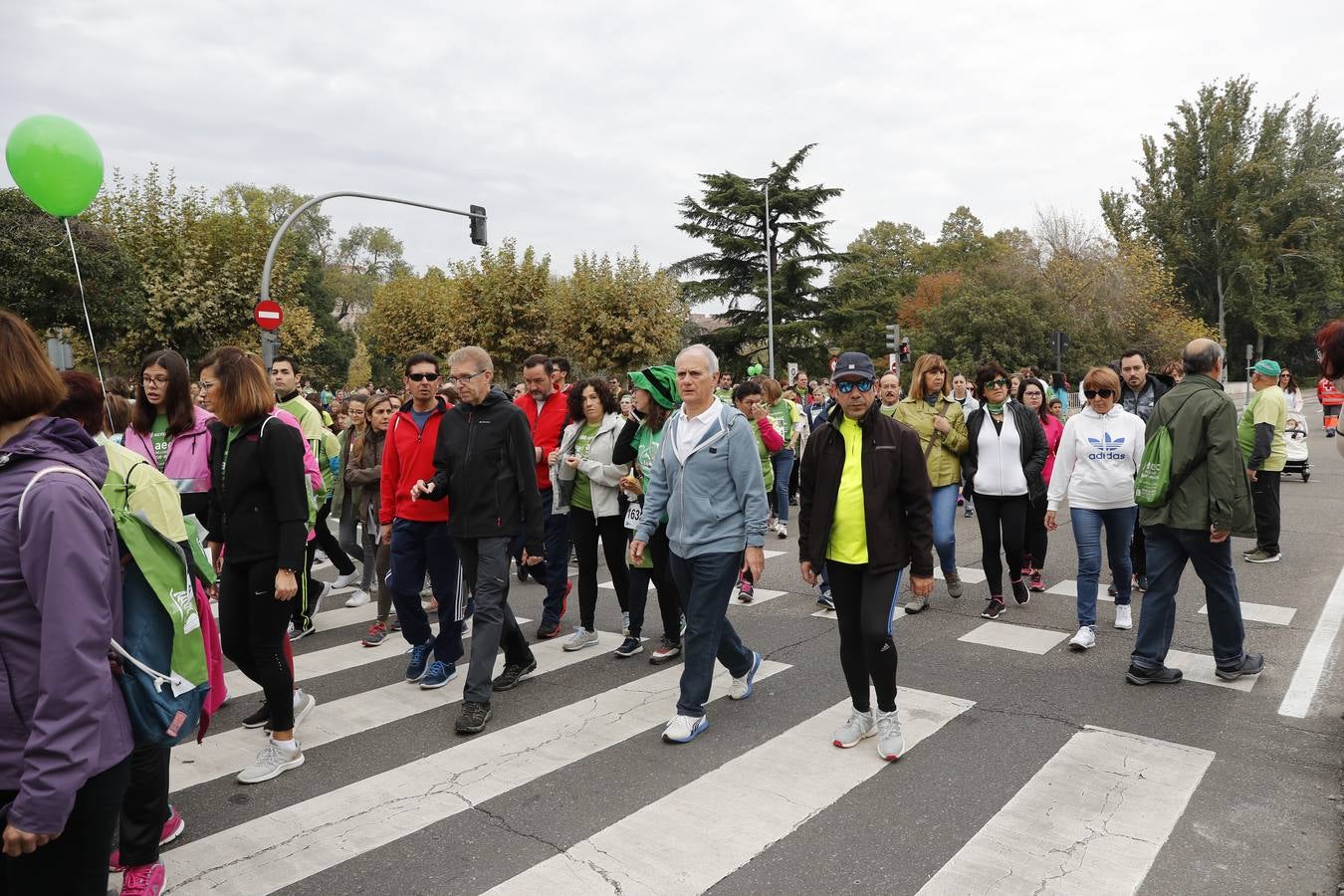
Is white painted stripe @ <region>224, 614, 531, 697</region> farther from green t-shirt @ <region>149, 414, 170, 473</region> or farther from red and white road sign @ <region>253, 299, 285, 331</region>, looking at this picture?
red and white road sign @ <region>253, 299, 285, 331</region>

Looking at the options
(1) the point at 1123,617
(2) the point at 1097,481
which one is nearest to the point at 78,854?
(2) the point at 1097,481

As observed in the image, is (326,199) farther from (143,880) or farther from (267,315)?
(143,880)

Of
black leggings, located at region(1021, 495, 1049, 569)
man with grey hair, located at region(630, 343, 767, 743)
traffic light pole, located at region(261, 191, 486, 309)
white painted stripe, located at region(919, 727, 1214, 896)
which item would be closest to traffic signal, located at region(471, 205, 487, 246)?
traffic light pole, located at region(261, 191, 486, 309)

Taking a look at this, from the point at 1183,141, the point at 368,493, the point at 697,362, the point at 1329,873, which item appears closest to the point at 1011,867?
the point at 1329,873

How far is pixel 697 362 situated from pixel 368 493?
416 cm

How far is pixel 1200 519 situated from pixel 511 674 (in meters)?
4.11

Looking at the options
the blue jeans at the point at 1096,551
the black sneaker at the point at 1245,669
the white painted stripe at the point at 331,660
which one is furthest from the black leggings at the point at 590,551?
the black sneaker at the point at 1245,669

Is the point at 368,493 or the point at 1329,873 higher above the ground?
the point at 368,493

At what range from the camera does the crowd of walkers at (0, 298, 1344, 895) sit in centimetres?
195

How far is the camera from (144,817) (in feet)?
10.2

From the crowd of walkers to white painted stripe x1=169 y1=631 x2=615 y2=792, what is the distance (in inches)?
3.9

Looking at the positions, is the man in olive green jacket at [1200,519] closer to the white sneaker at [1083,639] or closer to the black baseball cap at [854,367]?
the white sneaker at [1083,639]

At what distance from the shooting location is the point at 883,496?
4215 mm

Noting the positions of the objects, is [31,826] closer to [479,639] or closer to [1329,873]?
[479,639]
